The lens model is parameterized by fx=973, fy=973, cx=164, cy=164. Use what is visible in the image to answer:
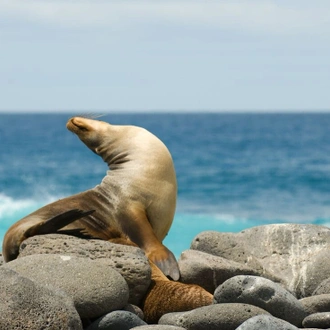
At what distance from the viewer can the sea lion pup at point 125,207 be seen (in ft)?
26.0

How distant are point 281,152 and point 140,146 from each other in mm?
36122

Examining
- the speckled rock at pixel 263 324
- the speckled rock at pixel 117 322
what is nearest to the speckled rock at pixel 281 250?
the speckled rock at pixel 117 322

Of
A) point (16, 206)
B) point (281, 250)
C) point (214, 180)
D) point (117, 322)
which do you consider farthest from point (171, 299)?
point (214, 180)

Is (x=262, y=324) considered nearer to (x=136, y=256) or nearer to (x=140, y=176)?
(x=136, y=256)

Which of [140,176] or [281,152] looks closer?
[140,176]

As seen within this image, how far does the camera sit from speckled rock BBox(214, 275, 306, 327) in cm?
645

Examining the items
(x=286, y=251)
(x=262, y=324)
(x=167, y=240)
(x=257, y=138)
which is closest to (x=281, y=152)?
(x=257, y=138)

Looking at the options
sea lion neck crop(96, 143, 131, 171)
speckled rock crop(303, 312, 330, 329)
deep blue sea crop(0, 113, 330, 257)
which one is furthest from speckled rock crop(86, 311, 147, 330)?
deep blue sea crop(0, 113, 330, 257)

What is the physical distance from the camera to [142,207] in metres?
8.28

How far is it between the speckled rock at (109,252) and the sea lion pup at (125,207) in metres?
0.30

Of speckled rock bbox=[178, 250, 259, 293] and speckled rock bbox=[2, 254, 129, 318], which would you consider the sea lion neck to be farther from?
speckled rock bbox=[2, 254, 129, 318]

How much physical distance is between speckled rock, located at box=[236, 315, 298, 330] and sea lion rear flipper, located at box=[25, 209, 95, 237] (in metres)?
2.42

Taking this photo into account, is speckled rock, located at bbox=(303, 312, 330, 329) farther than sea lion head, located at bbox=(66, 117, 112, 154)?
No

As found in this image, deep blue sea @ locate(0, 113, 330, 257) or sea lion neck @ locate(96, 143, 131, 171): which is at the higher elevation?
sea lion neck @ locate(96, 143, 131, 171)
